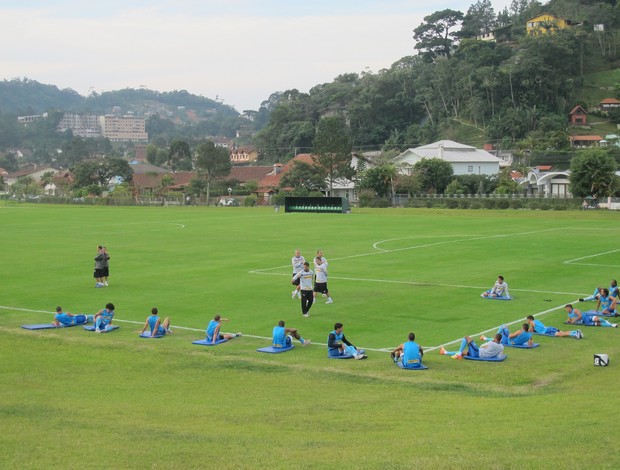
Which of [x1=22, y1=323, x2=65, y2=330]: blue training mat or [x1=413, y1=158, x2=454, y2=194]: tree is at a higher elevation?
[x1=413, y1=158, x2=454, y2=194]: tree

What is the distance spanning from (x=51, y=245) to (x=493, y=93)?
5669 inches

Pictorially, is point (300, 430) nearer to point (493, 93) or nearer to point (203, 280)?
point (203, 280)

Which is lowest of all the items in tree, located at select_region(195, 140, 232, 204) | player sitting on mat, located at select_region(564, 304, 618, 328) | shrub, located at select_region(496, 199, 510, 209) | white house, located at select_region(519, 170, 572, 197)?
player sitting on mat, located at select_region(564, 304, 618, 328)

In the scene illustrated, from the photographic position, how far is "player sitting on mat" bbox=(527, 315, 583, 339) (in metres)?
26.9

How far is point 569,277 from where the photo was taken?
4038 cm

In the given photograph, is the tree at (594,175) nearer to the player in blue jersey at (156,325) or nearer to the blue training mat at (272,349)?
the player in blue jersey at (156,325)

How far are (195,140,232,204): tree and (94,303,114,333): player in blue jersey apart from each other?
134 m

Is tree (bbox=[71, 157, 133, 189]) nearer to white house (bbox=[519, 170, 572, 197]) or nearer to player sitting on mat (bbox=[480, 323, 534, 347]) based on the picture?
white house (bbox=[519, 170, 572, 197])

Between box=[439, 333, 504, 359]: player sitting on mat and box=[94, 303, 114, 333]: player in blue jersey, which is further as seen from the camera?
box=[94, 303, 114, 333]: player in blue jersey

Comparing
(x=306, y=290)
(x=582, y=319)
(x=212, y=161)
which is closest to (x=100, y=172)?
(x=212, y=161)

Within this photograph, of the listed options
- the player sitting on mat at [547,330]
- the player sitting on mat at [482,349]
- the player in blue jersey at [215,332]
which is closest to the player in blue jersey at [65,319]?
the player in blue jersey at [215,332]

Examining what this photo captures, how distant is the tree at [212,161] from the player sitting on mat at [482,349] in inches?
5551

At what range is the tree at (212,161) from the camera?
165 m

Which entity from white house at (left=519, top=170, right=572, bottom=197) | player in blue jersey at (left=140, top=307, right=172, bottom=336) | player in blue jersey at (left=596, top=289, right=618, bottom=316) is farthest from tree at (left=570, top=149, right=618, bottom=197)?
player in blue jersey at (left=140, top=307, right=172, bottom=336)
